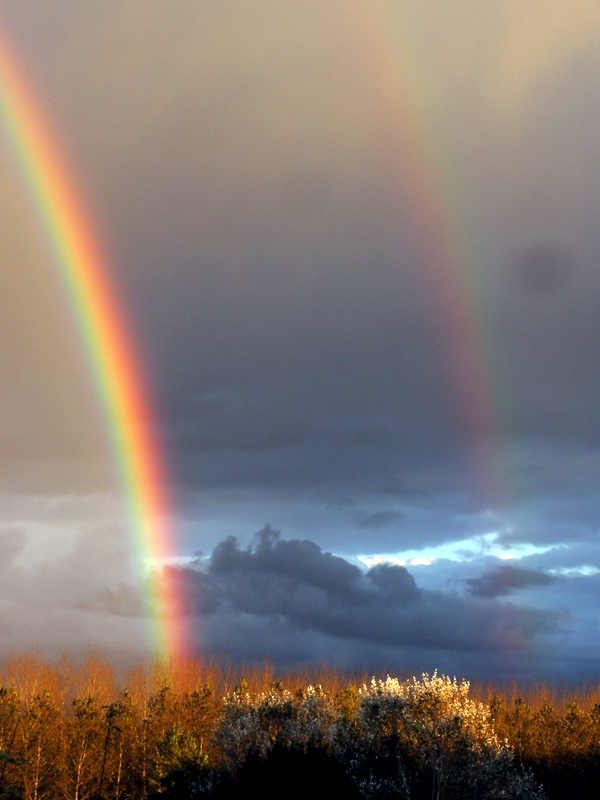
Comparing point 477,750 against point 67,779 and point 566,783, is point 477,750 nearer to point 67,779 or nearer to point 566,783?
point 566,783

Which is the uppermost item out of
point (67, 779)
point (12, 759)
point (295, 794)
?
point (12, 759)

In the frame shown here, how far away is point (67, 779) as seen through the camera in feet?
232

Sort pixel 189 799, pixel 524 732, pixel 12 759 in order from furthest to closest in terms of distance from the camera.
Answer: pixel 524 732 → pixel 189 799 → pixel 12 759

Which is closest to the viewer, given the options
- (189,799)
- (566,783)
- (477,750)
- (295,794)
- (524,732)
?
(295,794)

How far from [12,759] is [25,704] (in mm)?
94584

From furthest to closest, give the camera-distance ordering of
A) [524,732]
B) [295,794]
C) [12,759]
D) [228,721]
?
[524,732] → [228,721] → [295,794] → [12,759]

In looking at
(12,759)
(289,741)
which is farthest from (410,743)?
(12,759)

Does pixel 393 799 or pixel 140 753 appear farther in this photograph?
pixel 140 753

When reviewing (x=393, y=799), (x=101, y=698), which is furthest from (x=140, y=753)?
(x=393, y=799)

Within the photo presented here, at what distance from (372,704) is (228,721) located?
12222 millimetres

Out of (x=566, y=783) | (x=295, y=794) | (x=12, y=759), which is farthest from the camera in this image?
(x=566, y=783)

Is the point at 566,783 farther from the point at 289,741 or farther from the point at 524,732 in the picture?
the point at 289,741

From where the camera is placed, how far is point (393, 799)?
50.8 metres

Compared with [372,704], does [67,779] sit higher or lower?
lower
